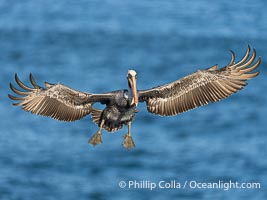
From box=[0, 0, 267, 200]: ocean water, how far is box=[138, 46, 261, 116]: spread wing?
53.7 feet

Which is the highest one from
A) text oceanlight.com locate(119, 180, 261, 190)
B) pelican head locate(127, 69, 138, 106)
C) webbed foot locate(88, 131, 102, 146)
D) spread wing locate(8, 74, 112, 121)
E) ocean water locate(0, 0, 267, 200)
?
ocean water locate(0, 0, 267, 200)

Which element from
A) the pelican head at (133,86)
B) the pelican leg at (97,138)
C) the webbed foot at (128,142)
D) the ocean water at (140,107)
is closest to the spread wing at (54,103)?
the pelican leg at (97,138)

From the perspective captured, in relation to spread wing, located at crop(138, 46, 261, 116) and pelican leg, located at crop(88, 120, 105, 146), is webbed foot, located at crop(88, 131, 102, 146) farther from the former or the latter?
spread wing, located at crop(138, 46, 261, 116)

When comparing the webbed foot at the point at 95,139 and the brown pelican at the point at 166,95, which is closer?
the webbed foot at the point at 95,139

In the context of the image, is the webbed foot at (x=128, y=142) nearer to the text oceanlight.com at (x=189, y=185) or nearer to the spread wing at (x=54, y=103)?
the spread wing at (x=54, y=103)

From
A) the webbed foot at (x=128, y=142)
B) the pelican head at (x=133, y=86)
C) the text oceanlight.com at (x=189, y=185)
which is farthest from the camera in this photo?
the text oceanlight.com at (x=189, y=185)

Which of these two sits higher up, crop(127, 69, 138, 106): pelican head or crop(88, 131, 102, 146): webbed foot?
crop(127, 69, 138, 106): pelican head

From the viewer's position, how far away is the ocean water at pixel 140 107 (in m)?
38.6

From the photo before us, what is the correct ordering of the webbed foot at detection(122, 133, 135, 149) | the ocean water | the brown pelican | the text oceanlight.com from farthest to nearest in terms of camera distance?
1. the ocean water
2. the text oceanlight.com
3. the brown pelican
4. the webbed foot at detection(122, 133, 135, 149)

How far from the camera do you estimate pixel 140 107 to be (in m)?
41.6

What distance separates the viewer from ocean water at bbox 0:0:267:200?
38562 mm

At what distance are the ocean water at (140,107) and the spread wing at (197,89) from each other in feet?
53.7

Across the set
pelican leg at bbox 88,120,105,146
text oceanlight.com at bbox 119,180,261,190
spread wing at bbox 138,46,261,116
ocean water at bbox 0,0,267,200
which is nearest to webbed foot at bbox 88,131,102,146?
pelican leg at bbox 88,120,105,146

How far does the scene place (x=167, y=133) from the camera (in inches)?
1651
